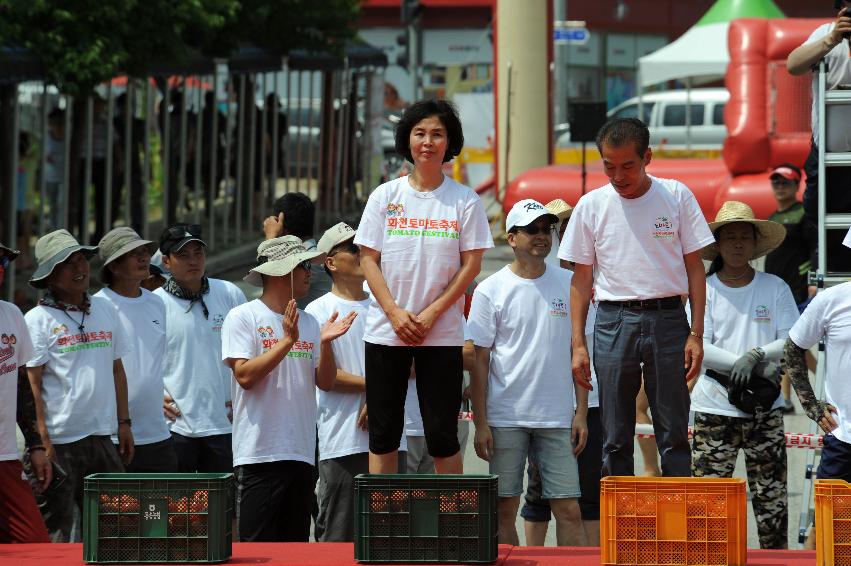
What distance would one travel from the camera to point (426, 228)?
22.1ft

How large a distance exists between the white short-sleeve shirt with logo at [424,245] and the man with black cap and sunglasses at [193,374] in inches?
80.2

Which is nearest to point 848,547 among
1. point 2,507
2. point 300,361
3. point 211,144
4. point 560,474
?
point 560,474

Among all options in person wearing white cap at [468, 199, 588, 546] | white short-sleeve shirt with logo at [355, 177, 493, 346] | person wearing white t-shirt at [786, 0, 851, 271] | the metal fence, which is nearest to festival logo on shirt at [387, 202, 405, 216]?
white short-sleeve shirt with logo at [355, 177, 493, 346]

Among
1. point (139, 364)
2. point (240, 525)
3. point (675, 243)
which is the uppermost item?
point (675, 243)

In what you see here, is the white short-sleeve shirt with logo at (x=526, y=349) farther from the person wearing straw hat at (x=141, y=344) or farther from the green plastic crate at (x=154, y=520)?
the green plastic crate at (x=154, y=520)

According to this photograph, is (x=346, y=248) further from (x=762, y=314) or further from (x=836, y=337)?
(x=836, y=337)

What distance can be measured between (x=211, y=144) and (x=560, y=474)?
1436cm

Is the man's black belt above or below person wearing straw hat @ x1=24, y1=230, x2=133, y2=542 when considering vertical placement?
above

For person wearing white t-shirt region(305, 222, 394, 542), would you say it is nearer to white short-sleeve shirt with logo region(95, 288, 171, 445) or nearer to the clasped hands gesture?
white short-sleeve shirt with logo region(95, 288, 171, 445)

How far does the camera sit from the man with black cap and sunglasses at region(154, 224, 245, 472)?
28.1 ft

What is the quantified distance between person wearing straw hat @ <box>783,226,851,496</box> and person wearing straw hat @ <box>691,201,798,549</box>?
30.1 inches

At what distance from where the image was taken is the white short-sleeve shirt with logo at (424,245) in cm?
673

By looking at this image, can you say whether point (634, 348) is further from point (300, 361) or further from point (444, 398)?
point (300, 361)

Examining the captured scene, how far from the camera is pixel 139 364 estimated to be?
8.39m
